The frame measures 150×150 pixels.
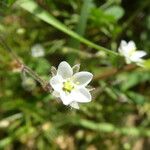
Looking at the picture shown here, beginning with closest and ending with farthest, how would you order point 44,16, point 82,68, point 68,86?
point 68,86 < point 44,16 < point 82,68

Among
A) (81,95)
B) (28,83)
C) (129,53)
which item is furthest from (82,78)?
(28,83)

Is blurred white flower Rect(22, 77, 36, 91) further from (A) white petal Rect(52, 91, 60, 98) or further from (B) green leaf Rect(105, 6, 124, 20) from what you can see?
(A) white petal Rect(52, 91, 60, 98)

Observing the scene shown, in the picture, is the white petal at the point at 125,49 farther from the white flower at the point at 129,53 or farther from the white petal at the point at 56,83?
the white petal at the point at 56,83

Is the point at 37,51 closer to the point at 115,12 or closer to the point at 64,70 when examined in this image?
the point at 115,12

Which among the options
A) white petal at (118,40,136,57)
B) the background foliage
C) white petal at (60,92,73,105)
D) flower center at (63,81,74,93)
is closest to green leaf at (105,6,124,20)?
the background foliage

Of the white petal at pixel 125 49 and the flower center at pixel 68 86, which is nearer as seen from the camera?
the flower center at pixel 68 86

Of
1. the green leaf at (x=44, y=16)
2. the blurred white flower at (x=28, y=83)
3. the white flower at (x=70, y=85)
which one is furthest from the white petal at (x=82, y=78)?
the blurred white flower at (x=28, y=83)
